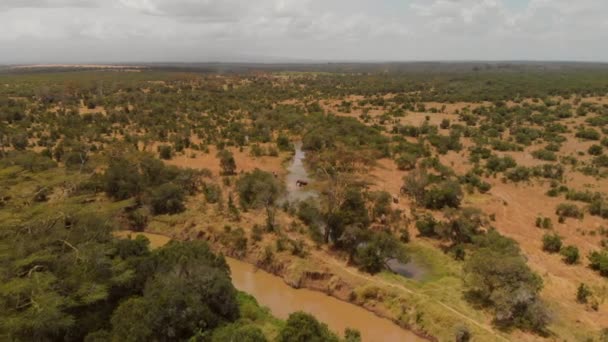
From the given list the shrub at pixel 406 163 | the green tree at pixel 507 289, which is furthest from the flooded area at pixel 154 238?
the shrub at pixel 406 163

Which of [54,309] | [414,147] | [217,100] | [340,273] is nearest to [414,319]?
[340,273]

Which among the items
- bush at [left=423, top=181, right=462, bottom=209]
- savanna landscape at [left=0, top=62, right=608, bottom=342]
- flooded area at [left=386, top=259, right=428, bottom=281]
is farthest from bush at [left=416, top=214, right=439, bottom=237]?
bush at [left=423, top=181, right=462, bottom=209]

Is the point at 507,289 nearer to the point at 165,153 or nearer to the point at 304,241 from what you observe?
the point at 304,241

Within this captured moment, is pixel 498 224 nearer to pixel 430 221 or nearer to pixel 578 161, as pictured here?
pixel 430 221

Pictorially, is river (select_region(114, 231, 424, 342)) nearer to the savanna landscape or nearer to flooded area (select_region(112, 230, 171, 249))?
the savanna landscape

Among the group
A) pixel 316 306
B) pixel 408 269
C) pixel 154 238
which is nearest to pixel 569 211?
pixel 408 269

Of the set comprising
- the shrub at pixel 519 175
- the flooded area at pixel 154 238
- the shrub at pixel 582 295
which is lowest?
the flooded area at pixel 154 238

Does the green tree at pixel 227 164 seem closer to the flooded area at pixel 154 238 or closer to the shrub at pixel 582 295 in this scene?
the flooded area at pixel 154 238
